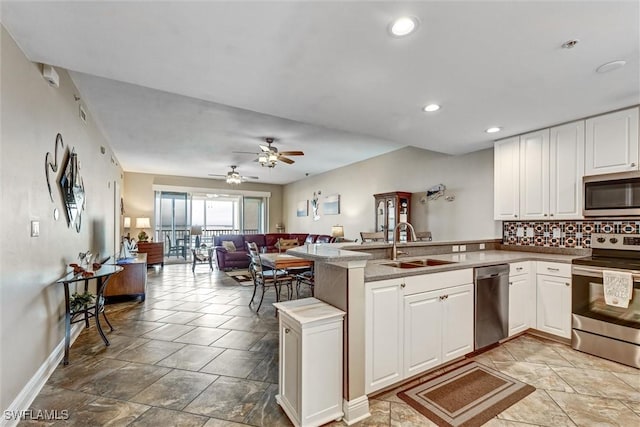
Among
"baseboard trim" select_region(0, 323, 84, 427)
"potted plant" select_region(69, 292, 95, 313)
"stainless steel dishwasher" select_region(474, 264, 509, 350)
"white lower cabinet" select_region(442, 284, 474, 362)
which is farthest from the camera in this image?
"potted plant" select_region(69, 292, 95, 313)

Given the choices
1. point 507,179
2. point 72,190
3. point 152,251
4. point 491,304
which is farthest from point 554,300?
point 152,251

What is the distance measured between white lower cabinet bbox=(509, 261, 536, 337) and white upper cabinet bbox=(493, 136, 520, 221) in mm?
824

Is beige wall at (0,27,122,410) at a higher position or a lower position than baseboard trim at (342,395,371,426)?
higher

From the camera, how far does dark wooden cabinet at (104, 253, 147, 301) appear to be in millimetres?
4250

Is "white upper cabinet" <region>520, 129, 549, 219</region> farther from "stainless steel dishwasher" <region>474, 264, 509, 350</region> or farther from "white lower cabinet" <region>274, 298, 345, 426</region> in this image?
"white lower cabinet" <region>274, 298, 345, 426</region>

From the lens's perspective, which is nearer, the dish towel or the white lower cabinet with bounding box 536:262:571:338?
the dish towel

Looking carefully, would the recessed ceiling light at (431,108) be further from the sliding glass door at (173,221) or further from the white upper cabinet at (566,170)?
the sliding glass door at (173,221)

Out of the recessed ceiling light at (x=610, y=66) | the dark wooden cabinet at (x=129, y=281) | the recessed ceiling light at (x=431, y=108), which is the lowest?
the dark wooden cabinet at (x=129, y=281)

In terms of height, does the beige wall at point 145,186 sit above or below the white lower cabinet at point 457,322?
above

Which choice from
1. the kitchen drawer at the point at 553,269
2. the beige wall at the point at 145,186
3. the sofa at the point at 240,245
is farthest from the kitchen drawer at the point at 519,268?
the beige wall at the point at 145,186

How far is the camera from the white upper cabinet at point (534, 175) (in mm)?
3281

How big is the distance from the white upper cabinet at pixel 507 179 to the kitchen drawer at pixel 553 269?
2.36ft

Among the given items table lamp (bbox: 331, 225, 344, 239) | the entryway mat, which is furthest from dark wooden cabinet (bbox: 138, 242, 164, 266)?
the entryway mat

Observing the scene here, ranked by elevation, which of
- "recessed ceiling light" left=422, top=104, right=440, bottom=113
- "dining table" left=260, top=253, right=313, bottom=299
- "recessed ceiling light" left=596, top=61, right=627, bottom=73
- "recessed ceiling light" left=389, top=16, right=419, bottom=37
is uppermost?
"recessed ceiling light" left=389, top=16, right=419, bottom=37
